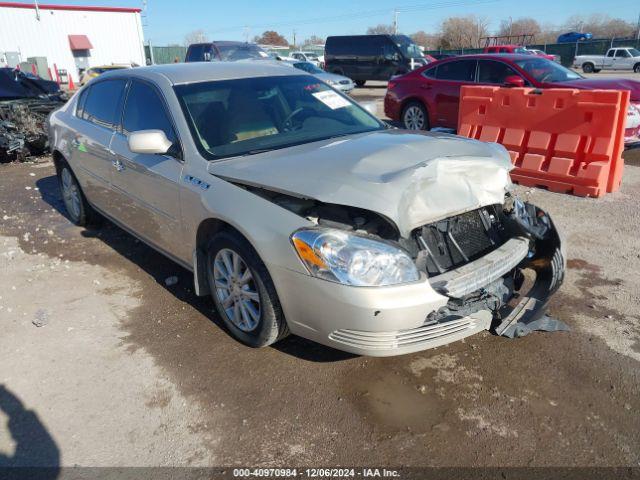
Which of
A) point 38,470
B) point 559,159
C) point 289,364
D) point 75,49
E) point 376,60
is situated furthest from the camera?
point 75,49

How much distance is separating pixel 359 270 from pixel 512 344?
1385mm

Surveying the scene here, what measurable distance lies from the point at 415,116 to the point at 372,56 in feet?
48.0

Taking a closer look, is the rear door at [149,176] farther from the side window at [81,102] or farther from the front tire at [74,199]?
the front tire at [74,199]

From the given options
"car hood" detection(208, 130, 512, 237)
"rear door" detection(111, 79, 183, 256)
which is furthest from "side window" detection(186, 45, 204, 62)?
"car hood" detection(208, 130, 512, 237)

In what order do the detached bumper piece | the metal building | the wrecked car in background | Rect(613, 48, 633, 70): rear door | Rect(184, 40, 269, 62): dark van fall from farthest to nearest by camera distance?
the metal building
Rect(613, 48, 633, 70): rear door
Rect(184, 40, 269, 62): dark van
the wrecked car in background
the detached bumper piece

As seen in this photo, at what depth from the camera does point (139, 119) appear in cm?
401

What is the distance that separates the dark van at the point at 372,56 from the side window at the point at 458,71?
13.5 metres

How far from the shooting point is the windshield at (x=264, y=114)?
3.54 m

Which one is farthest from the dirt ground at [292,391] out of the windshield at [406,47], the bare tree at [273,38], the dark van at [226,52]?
the bare tree at [273,38]

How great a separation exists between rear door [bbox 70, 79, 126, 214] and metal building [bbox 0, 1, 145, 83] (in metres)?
33.5

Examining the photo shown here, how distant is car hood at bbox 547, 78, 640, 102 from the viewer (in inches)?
306

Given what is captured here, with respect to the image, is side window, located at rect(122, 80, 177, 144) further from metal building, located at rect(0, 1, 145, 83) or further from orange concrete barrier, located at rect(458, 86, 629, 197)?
metal building, located at rect(0, 1, 145, 83)

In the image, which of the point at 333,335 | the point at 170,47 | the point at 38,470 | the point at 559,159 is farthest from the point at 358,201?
the point at 170,47

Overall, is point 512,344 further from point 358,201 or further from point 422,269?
point 358,201
